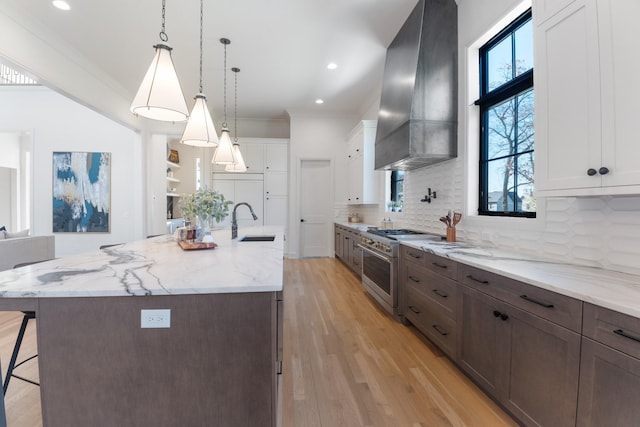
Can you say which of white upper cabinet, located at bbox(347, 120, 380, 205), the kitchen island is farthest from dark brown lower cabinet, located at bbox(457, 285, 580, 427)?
white upper cabinet, located at bbox(347, 120, 380, 205)

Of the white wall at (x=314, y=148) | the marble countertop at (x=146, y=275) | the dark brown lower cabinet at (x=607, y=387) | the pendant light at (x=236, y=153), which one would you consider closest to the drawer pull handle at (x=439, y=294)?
the dark brown lower cabinet at (x=607, y=387)

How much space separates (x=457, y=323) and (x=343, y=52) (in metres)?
3.66

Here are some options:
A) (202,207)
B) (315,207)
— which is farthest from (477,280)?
(315,207)

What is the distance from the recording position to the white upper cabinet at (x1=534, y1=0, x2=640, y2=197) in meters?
1.26

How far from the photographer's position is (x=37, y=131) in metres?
5.75

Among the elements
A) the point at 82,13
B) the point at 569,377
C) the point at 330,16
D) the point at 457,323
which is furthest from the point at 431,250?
the point at 82,13

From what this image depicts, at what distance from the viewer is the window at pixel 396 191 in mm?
4607

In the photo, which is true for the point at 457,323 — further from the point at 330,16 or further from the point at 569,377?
the point at 330,16

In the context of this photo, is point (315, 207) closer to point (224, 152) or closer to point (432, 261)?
point (224, 152)

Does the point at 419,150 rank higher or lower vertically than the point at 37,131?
lower

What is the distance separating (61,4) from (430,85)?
3927 millimetres

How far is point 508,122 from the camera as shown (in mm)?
2445

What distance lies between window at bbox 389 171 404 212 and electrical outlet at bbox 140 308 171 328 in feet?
12.7

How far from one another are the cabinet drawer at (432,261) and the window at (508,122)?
74 cm
